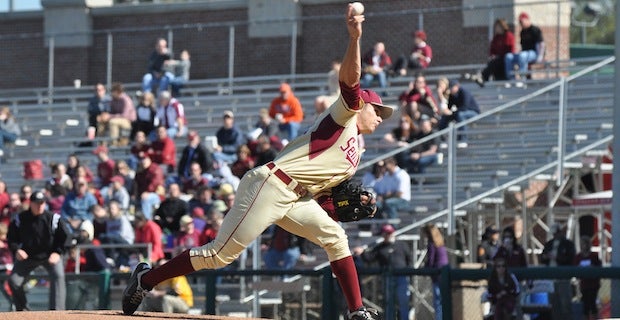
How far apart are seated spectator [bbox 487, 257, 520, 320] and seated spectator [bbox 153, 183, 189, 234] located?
23.0ft

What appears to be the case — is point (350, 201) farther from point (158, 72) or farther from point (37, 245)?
point (158, 72)

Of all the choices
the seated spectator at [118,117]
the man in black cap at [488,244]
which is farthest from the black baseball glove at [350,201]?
the seated spectator at [118,117]

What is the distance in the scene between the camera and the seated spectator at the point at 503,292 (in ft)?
42.3

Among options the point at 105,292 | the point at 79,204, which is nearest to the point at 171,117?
the point at 79,204

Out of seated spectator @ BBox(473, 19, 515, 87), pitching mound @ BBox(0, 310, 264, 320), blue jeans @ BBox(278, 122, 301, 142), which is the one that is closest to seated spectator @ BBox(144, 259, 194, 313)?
pitching mound @ BBox(0, 310, 264, 320)

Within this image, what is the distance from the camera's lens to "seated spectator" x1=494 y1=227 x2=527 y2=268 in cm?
1679

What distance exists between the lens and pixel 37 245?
55.0 feet

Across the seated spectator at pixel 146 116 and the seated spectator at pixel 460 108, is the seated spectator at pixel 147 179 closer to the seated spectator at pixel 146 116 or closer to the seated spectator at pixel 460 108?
the seated spectator at pixel 146 116

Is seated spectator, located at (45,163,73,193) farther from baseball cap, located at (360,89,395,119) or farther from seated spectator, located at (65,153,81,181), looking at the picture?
baseball cap, located at (360,89,395,119)

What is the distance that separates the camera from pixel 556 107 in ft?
68.8

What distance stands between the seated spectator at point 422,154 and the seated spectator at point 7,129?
8.26 m

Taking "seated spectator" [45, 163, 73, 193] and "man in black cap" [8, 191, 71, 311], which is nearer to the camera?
"man in black cap" [8, 191, 71, 311]

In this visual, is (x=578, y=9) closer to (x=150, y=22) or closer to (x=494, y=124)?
(x=150, y=22)

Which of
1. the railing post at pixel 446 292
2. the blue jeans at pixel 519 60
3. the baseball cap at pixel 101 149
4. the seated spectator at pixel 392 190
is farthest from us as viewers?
the blue jeans at pixel 519 60
